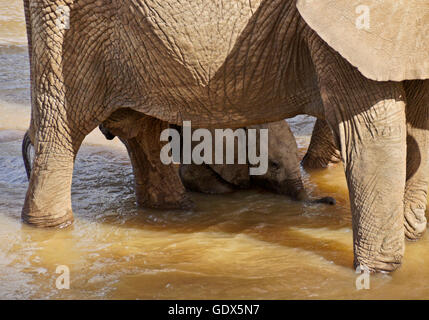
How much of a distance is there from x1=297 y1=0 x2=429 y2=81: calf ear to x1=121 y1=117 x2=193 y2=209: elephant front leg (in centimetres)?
174

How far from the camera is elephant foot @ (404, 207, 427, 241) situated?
147 inches

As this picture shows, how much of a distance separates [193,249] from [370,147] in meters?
1.19

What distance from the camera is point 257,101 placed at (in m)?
3.65

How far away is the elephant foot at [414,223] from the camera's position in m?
3.72

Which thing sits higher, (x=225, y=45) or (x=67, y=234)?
(x=225, y=45)

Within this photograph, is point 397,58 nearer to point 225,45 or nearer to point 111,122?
point 225,45

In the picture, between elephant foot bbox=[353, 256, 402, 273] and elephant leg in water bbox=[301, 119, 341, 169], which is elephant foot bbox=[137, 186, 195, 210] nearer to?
elephant leg in water bbox=[301, 119, 341, 169]

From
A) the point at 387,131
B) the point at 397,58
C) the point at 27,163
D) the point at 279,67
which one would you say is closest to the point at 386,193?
the point at 387,131

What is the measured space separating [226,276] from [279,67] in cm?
102

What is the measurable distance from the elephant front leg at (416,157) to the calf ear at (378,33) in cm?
36
